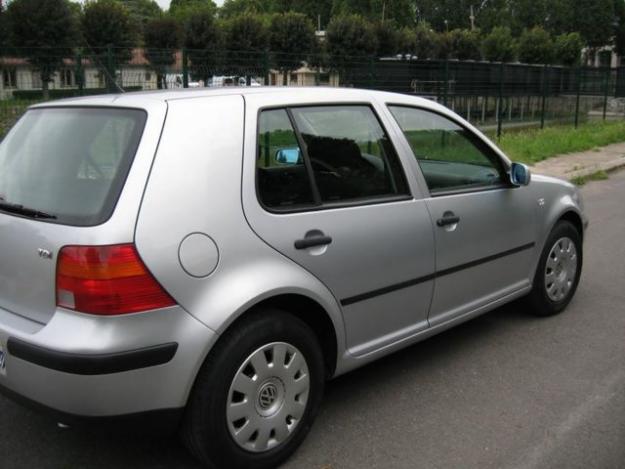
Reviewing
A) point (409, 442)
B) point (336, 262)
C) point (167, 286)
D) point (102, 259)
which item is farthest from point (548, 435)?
point (102, 259)

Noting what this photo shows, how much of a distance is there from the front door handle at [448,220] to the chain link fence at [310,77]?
2.15 metres

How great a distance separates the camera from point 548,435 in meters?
3.21

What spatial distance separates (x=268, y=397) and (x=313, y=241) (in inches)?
27.6

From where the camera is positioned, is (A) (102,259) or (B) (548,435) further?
(B) (548,435)

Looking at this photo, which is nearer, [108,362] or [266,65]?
[108,362]

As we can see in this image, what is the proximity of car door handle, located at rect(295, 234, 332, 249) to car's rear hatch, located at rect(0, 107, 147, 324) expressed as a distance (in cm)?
80

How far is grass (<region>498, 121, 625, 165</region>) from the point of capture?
14.5 meters

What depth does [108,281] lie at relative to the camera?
2.43 metres

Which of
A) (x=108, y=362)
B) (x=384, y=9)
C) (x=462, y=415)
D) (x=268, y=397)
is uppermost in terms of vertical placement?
(x=384, y=9)

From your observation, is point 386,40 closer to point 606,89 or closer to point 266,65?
point 606,89

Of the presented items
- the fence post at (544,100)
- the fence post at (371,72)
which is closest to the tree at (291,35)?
the fence post at (544,100)

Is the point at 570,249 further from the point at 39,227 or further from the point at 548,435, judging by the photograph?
the point at 39,227

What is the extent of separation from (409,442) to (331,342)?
1.96 feet

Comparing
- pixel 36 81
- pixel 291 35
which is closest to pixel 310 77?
pixel 36 81
